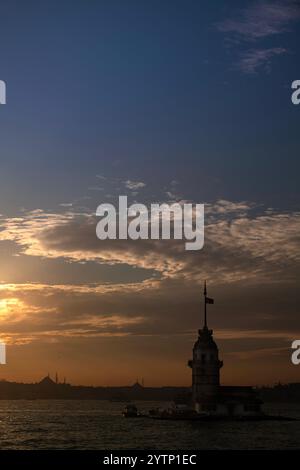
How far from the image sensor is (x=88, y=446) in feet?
293

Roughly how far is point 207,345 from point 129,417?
119 ft

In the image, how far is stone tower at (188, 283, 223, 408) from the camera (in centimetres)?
15038

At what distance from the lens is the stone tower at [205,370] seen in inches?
5920

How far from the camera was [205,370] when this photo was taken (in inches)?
5920

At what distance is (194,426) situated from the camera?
130m
